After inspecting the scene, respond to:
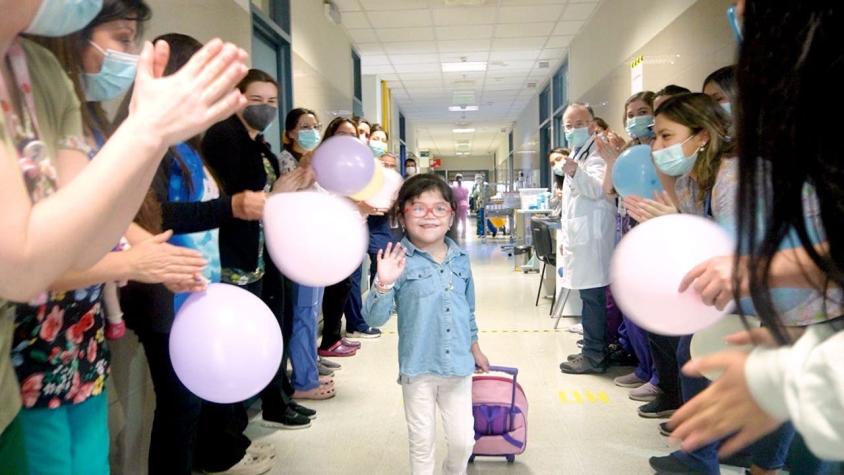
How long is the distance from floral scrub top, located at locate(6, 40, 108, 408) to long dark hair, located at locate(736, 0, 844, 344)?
1.04m

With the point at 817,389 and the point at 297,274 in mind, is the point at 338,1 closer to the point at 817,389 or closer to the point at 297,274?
the point at 297,274

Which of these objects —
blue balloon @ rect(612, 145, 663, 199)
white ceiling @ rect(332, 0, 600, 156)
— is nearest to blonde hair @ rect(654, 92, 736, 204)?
blue balloon @ rect(612, 145, 663, 199)

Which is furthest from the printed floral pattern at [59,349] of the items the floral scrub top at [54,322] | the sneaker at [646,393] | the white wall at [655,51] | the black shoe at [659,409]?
the sneaker at [646,393]

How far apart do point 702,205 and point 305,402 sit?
2.17 m

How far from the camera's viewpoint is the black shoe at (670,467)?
2.18m

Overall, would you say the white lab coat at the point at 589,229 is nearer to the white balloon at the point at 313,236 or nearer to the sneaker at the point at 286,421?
the sneaker at the point at 286,421

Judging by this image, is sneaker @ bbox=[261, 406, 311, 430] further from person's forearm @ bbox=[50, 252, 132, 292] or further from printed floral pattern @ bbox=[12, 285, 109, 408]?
person's forearm @ bbox=[50, 252, 132, 292]

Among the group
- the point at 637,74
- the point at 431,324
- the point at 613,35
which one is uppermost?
the point at 613,35

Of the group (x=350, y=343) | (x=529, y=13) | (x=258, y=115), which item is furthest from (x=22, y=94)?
(x=529, y=13)

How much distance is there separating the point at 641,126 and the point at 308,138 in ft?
5.82

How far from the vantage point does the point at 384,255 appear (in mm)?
1854

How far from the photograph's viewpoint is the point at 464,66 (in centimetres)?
890

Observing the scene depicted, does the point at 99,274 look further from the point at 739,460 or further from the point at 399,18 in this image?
the point at 399,18

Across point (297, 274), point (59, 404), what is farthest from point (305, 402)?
point (59, 404)
